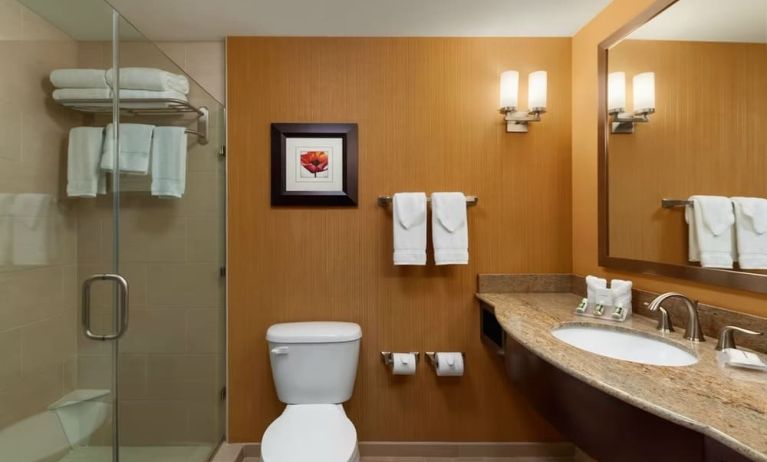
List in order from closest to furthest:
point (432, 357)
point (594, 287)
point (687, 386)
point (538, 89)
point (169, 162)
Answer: point (687, 386), point (594, 287), point (169, 162), point (538, 89), point (432, 357)

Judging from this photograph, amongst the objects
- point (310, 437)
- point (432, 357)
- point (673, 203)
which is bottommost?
point (310, 437)

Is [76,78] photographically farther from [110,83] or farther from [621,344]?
[621,344]

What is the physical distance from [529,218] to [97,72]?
2.01 metres

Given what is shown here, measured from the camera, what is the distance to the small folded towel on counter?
1.25 meters

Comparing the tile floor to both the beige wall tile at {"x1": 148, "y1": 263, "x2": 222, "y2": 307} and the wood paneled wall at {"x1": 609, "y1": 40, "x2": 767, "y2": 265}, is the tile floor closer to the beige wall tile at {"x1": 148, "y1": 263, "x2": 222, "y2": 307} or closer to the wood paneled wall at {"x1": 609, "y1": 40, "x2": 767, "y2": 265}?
the beige wall tile at {"x1": 148, "y1": 263, "x2": 222, "y2": 307}

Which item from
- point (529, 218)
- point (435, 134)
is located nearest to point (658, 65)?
point (529, 218)

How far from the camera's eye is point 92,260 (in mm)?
1308

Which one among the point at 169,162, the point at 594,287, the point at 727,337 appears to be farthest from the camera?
the point at 169,162

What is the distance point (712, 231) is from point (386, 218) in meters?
1.27

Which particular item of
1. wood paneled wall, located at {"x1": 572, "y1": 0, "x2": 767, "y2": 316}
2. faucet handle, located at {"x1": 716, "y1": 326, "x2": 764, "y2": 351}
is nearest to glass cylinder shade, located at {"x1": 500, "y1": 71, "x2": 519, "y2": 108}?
wood paneled wall, located at {"x1": 572, "y1": 0, "x2": 767, "y2": 316}

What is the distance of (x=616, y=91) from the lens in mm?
1510

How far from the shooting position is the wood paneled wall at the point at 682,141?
101 cm

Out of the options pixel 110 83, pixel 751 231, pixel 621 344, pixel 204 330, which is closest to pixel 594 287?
pixel 621 344

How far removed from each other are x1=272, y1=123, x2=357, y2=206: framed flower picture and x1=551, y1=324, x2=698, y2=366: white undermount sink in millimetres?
1150
